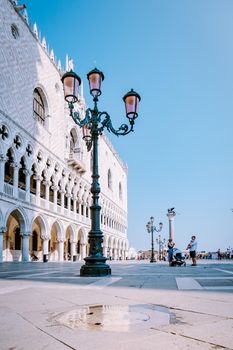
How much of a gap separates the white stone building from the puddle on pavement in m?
17.4

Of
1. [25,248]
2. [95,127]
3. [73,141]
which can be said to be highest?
[73,141]

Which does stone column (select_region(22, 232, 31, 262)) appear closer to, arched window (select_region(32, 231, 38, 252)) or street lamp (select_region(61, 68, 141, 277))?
arched window (select_region(32, 231, 38, 252))

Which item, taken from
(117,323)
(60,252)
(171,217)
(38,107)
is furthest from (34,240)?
(117,323)

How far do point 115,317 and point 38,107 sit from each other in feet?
83.5

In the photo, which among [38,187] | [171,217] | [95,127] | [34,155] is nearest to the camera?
[95,127]

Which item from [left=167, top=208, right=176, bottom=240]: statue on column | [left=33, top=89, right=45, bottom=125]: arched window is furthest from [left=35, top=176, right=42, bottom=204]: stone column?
[left=167, top=208, right=176, bottom=240]: statue on column

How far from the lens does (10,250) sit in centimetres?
2314

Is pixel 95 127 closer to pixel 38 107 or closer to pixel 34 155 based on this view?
pixel 34 155

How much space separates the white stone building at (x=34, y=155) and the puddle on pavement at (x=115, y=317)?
1741 centimetres

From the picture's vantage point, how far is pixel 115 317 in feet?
7.34

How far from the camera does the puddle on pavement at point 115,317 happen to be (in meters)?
1.97

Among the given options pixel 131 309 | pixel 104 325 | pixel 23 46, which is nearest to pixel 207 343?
pixel 104 325

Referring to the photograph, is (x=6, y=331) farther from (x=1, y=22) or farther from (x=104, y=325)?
(x=1, y=22)

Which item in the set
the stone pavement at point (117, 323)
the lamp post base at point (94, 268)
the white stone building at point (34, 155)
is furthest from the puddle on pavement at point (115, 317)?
the white stone building at point (34, 155)
